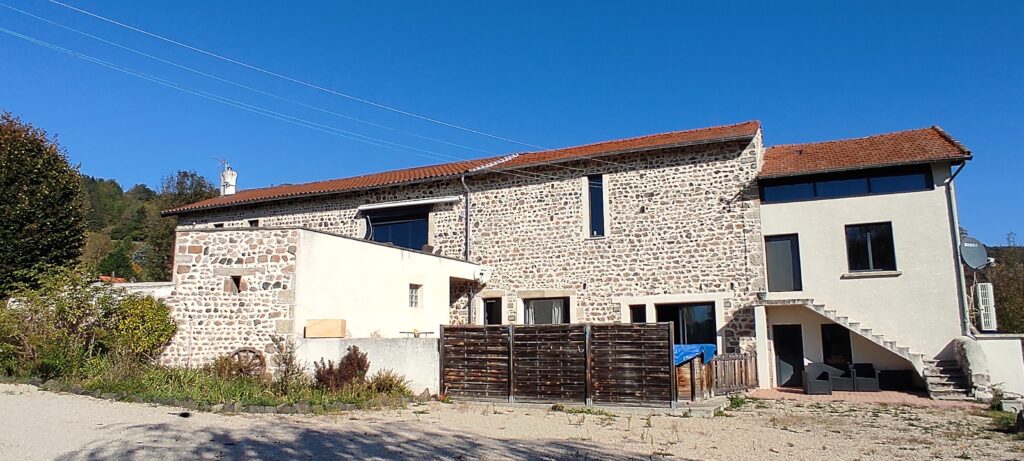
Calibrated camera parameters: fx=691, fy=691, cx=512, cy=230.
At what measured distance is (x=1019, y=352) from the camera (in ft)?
51.0

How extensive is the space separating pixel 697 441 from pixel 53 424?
824cm

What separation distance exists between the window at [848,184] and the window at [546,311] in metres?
6.22

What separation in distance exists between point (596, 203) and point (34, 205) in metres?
15.0

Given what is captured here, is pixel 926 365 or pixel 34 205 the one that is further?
pixel 34 205

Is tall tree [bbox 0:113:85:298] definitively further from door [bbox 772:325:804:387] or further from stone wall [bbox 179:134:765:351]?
door [bbox 772:325:804:387]

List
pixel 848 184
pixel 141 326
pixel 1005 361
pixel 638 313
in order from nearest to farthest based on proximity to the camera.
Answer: pixel 141 326
pixel 1005 361
pixel 848 184
pixel 638 313

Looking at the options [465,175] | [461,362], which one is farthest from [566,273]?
[461,362]

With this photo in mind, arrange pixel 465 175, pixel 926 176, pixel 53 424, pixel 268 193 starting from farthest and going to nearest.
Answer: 1. pixel 268 193
2. pixel 465 175
3. pixel 926 176
4. pixel 53 424

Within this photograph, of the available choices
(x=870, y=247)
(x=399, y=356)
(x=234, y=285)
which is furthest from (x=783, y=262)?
(x=234, y=285)

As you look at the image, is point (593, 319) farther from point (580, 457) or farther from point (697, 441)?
point (580, 457)

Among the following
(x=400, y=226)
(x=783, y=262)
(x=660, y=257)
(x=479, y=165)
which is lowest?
(x=783, y=262)

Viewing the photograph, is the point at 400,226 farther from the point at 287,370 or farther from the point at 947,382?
the point at 947,382

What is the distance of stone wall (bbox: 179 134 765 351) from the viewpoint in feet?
59.0

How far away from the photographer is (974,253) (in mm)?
16156
